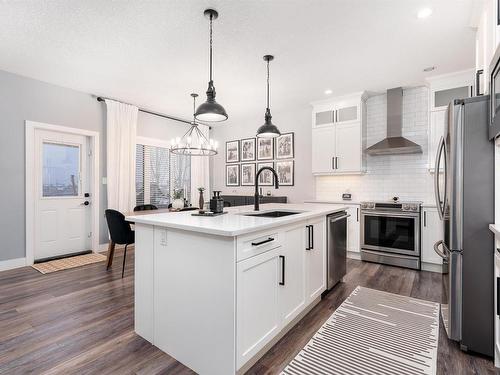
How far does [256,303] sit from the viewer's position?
1730mm

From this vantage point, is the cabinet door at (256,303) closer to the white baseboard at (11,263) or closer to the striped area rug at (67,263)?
the striped area rug at (67,263)

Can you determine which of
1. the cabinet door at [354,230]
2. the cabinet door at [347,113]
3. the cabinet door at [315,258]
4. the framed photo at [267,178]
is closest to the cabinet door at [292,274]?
the cabinet door at [315,258]

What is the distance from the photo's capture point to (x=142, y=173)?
5.55m

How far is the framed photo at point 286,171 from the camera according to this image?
5586 millimetres

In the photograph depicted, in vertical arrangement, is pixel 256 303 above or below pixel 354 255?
above

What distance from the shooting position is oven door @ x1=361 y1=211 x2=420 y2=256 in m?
3.84

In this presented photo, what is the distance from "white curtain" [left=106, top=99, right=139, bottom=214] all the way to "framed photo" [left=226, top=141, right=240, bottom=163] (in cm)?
226

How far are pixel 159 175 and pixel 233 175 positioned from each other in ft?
5.71

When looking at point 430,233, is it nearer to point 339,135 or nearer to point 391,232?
point 391,232

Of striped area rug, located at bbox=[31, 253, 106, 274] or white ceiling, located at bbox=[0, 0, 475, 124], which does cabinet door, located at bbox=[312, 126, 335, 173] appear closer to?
white ceiling, located at bbox=[0, 0, 475, 124]

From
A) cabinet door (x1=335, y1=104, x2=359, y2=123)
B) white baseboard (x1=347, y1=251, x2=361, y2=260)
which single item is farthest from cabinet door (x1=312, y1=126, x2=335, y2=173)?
white baseboard (x1=347, y1=251, x2=361, y2=260)

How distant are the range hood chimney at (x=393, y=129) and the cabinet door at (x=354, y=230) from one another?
3.31 feet

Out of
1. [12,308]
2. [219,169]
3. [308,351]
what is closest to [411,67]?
[308,351]

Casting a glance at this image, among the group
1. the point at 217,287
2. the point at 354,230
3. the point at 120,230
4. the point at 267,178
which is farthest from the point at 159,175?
the point at 217,287
